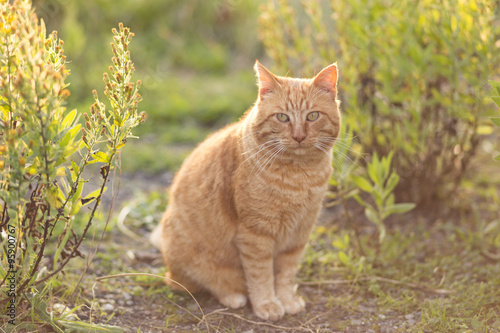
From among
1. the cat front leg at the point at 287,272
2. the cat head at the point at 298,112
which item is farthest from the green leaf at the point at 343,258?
the cat head at the point at 298,112

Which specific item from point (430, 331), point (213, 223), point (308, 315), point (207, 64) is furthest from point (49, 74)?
point (207, 64)

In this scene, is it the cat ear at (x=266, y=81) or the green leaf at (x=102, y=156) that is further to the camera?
the cat ear at (x=266, y=81)

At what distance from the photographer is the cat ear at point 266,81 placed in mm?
2512

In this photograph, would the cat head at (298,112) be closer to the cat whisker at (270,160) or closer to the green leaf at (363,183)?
the cat whisker at (270,160)

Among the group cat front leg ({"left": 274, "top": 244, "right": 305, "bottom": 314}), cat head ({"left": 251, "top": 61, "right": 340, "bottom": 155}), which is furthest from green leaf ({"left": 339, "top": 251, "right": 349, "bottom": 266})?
cat head ({"left": 251, "top": 61, "right": 340, "bottom": 155})

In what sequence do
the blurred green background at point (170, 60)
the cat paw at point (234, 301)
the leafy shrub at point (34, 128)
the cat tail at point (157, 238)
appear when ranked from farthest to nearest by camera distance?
the blurred green background at point (170, 60)
the cat tail at point (157, 238)
the cat paw at point (234, 301)
the leafy shrub at point (34, 128)

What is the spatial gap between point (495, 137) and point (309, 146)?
10.3 ft

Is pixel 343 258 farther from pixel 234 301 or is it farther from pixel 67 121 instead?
pixel 67 121

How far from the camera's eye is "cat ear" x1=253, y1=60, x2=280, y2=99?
8.24ft

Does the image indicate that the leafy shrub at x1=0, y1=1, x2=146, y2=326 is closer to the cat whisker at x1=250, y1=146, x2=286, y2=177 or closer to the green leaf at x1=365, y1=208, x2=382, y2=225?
the cat whisker at x1=250, y1=146, x2=286, y2=177

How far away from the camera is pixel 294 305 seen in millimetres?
2715

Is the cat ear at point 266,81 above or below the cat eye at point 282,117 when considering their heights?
above

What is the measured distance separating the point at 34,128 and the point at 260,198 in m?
1.07

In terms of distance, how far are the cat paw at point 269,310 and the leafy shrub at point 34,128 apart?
981 mm
